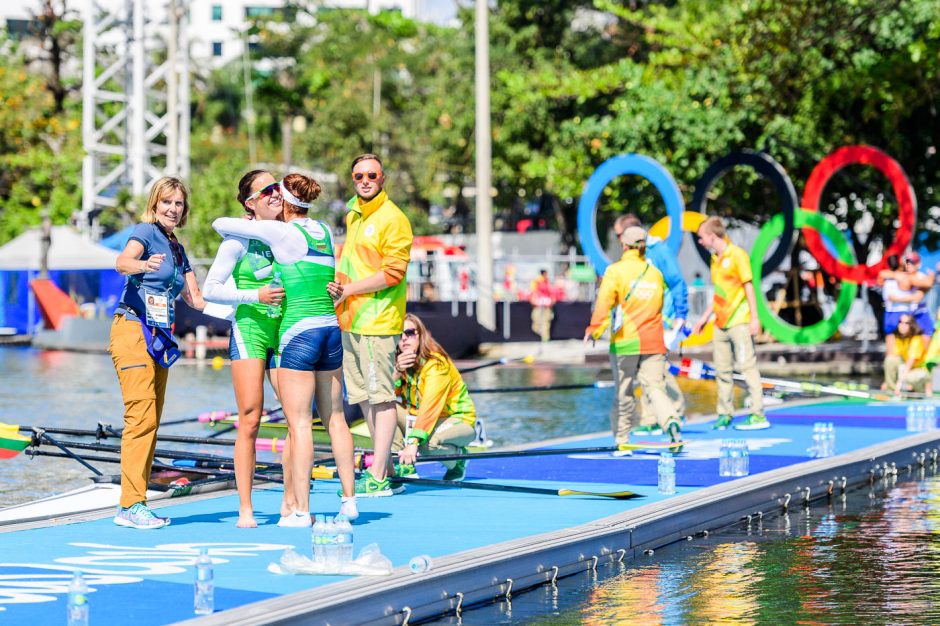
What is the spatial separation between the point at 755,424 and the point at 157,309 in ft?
24.5

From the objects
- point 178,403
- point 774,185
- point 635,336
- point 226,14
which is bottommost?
point 178,403

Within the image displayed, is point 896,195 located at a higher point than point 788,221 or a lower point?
higher

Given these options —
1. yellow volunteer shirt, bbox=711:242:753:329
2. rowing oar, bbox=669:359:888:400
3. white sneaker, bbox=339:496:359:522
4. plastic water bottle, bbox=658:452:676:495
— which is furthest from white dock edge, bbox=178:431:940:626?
rowing oar, bbox=669:359:888:400

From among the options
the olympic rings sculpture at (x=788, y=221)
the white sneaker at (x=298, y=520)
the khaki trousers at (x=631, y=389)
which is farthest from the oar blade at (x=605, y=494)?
the olympic rings sculpture at (x=788, y=221)

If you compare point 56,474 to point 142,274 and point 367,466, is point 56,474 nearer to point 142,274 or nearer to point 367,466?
point 367,466

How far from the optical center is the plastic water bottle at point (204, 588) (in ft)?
20.5

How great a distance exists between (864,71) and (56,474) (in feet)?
63.1

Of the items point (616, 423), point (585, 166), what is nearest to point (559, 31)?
point (585, 166)

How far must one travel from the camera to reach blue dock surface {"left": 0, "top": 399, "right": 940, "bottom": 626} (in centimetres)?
681

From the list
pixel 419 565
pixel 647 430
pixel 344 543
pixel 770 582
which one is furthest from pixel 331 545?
pixel 647 430

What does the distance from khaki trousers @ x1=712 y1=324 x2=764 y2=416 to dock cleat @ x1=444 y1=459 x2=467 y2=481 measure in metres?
4.39

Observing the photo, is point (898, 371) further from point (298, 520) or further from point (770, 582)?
point (298, 520)

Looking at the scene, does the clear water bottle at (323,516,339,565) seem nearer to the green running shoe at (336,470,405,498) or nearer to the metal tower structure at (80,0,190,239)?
the green running shoe at (336,470,405,498)

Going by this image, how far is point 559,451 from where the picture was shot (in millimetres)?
10867
